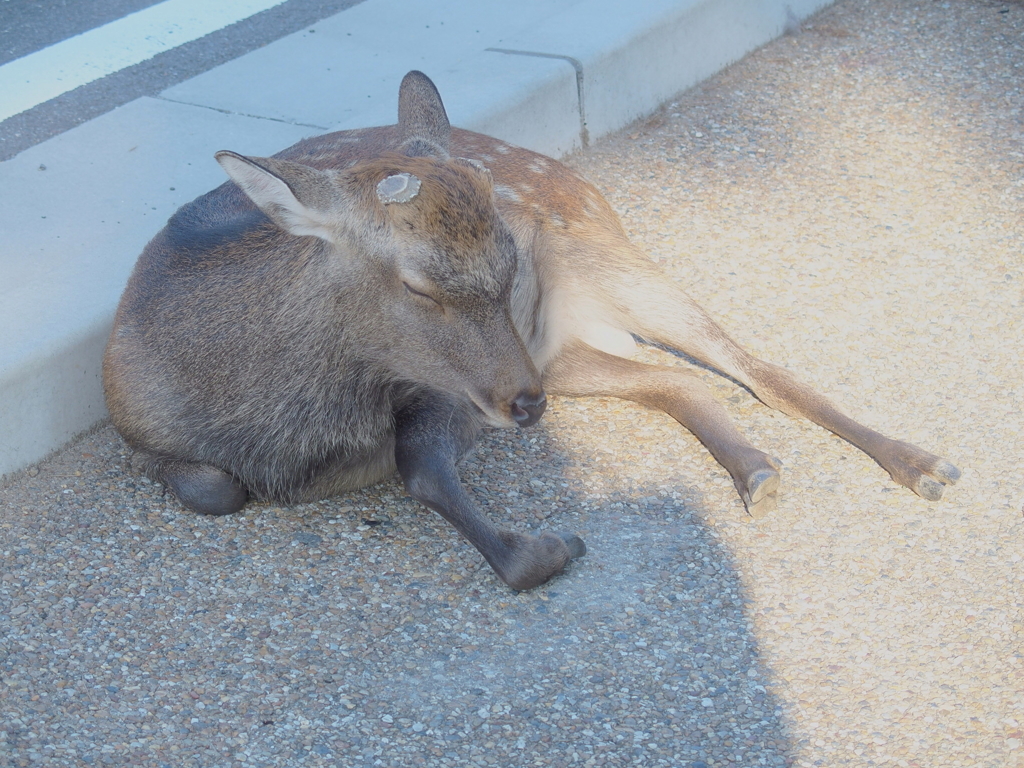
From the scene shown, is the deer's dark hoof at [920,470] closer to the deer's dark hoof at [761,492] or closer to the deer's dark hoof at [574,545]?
the deer's dark hoof at [761,492]

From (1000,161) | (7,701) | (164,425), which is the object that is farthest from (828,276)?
(7,701)

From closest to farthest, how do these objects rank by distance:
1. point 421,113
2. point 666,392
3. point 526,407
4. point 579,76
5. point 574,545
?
1. point 526,407
2. point 574,545
3. point 421,113
4. point 666,392
5. point 579,76

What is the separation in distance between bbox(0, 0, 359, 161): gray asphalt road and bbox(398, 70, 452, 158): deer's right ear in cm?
222

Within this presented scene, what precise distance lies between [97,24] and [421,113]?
360 centimetres

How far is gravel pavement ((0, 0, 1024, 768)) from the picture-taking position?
8.96ft

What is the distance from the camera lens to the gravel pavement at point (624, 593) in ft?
8.96

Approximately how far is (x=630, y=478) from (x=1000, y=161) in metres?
2.80

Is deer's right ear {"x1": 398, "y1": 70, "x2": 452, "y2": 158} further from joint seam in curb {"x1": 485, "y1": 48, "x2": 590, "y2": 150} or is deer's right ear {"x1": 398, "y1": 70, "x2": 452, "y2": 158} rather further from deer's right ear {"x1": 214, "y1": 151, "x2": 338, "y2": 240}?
joint seam in curb {"x1": 485, "y1": 48, "x2": 590, "y2": 150}

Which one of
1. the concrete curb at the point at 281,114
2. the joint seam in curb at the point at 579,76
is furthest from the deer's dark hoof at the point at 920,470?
the joint seam in curb at the point at 579,76

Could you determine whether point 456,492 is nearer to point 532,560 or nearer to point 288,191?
point 532,560

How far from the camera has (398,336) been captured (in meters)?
3.16

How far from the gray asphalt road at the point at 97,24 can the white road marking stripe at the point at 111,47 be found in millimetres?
64

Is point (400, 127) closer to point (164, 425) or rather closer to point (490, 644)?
point (164, 425)

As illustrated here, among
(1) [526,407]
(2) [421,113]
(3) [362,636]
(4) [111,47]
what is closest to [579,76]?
(2) [421,113]
